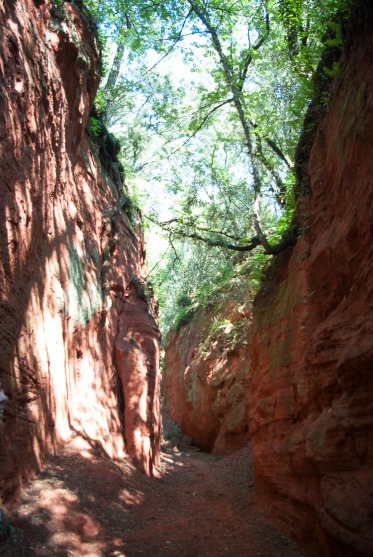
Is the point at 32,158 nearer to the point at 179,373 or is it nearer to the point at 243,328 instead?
the point at 243,328

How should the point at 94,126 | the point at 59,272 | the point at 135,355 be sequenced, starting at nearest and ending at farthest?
the point at 59,272 < the point at 135,355 < the point at 94,126

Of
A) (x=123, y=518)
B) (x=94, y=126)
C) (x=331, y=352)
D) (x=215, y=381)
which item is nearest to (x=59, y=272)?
(x=123, y=518)

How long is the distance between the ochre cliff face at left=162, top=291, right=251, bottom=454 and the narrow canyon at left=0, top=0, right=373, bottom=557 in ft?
10.3

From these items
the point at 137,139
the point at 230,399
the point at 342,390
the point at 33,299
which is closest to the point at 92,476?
the point at 33,299

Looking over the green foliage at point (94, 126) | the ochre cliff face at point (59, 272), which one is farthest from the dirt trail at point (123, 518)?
the green foliage at point (94, 126)

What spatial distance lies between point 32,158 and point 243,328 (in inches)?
438

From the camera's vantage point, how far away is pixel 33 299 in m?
6.84

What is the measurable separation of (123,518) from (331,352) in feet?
14.8

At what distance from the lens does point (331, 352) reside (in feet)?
18.2

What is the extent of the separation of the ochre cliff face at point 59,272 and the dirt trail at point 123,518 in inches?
18.5

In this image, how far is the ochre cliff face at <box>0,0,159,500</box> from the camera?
5988mm

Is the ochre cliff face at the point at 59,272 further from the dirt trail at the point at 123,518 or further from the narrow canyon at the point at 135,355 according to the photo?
the dirt trail at the point at 123,518

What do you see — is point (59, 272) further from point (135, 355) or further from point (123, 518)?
point (123, 518)

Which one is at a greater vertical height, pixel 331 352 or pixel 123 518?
pixel 331 352
